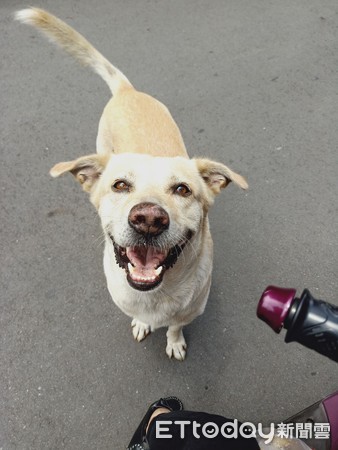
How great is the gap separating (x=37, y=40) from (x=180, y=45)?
4.80 ft

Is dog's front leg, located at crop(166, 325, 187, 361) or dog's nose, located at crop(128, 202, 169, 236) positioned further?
dog's front leg, located at crop(166, 325, 187, 361)

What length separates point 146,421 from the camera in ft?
6.68

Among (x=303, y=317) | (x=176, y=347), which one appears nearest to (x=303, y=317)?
(x=303, y=317)

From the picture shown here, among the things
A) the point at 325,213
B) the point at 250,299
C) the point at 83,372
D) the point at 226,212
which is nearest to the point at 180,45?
the point at 226,212

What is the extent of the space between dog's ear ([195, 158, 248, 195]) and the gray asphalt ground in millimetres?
877

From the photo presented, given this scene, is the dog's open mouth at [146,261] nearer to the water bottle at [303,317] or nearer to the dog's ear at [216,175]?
the dog's ear at [216,175]

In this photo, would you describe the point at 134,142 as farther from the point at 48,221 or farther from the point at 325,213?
the point at 325,213

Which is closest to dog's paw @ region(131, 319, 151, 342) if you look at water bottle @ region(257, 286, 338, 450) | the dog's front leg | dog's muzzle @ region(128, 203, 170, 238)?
the dog's front leg

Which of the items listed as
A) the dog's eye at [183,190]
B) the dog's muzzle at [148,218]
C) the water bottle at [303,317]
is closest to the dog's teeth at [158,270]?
the dog's muzzle at [148,218]

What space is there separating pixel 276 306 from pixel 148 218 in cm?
63

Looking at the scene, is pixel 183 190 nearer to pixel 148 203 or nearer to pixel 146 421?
pixel 148 203

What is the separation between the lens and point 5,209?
2.92m

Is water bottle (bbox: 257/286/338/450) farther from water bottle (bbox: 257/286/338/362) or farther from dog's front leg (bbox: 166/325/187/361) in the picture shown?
dog's front leg (bbox: 166/325/187/361)

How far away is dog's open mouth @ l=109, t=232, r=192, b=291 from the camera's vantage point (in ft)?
5.49
